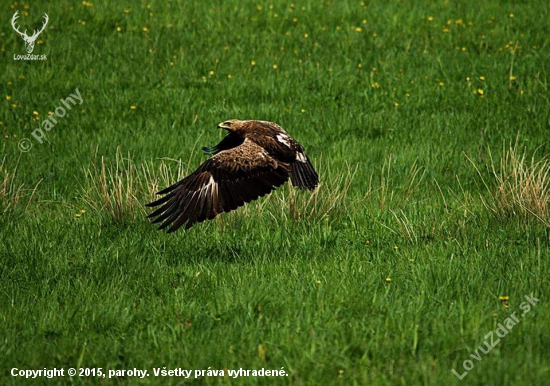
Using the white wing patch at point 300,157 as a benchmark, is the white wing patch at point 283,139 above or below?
above

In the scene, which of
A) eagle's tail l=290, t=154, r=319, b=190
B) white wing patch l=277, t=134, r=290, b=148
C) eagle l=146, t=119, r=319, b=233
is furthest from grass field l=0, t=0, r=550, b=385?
white wing patch l=277, t=134, r=290, b=148

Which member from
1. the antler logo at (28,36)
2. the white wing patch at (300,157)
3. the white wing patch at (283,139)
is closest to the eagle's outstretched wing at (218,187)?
the white wing patch at (283,139)

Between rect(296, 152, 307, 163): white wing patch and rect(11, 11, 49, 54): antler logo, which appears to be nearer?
rect(296, 152, 307, 163): white wing patch

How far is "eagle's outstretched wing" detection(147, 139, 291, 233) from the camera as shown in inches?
227

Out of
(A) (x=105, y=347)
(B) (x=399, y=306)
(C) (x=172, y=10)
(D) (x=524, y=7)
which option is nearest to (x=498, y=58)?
(D) (x=524, y=7)

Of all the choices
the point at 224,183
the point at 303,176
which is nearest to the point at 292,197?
the point at 303,176

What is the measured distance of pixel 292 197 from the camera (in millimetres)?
7039

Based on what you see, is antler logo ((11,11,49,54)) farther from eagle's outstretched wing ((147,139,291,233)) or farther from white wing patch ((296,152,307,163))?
eagle's outstretched wing ((147,139,291,233))

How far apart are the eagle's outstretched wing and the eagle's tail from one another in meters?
0.64

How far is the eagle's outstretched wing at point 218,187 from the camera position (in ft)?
19.0

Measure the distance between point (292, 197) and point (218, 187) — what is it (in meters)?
1.31

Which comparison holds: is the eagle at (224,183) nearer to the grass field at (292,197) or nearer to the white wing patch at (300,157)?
the white wing patch at (300,157)

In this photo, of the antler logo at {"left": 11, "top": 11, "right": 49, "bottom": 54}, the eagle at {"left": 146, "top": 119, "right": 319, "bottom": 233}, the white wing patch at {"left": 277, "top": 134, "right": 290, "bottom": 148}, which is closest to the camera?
the eagle at {"left": 146, "top": 119, "right": 319, "bottom": 233}

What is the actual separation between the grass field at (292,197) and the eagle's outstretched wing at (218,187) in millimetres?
419
